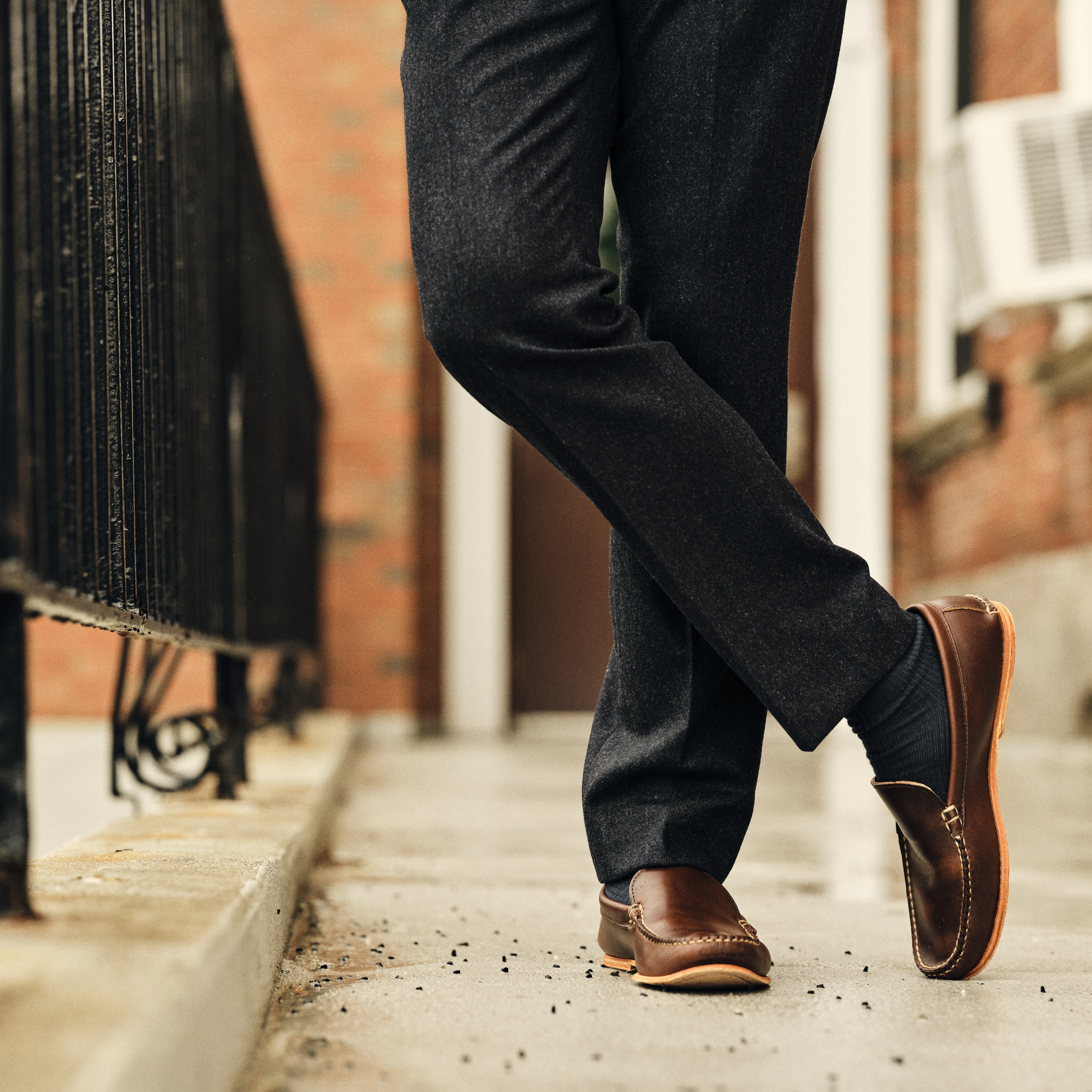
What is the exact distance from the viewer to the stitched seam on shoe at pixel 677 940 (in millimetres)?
1053

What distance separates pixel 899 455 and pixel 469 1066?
5105 millimetres

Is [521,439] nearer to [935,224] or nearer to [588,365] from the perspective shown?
[935,224]

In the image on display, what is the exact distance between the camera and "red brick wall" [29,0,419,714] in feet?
17.3

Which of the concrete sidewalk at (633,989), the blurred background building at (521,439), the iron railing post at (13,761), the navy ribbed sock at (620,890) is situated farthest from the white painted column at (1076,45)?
the iron railing post at (13,761)

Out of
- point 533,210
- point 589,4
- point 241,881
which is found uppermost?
point 589,4

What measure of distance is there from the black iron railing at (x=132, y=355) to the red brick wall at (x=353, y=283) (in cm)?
248

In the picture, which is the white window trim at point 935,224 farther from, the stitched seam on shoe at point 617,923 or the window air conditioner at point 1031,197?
the stitched seam on shoe at point 617,923

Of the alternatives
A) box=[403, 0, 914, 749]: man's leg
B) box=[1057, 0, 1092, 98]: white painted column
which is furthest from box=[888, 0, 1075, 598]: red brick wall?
box=[403, 0, 914, 749]: man's leg

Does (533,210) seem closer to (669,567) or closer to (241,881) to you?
(669,567)

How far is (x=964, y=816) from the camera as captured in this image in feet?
3.65

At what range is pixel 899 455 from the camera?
568 centimetres

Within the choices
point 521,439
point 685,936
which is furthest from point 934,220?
point 685,936

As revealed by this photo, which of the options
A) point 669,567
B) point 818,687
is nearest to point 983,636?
point 818,687

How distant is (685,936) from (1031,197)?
3.43 metres
